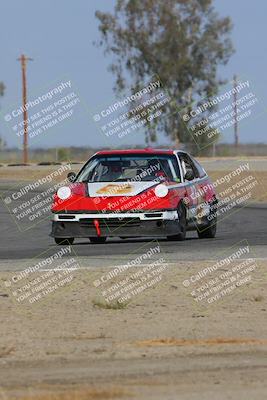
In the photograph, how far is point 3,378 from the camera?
28.1 feet

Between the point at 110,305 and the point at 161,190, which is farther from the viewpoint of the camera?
the point at 161,190

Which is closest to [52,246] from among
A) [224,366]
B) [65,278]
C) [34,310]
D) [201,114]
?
[65,278]

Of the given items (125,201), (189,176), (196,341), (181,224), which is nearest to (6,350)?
(196,341)

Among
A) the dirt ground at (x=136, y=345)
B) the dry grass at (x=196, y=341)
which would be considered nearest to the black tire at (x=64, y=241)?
the dirt ground at (x=136, y=345)

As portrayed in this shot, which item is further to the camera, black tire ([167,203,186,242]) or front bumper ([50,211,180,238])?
black tire ([167,203,186,242])

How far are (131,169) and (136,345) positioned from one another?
10.1m

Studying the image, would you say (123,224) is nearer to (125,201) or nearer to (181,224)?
(125,201)

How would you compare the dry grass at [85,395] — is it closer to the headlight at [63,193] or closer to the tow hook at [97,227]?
the tow hook at [97,227]

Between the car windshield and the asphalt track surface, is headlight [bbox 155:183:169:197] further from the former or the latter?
the asphalt track surface

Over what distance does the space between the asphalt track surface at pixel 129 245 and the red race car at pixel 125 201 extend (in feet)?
0.96

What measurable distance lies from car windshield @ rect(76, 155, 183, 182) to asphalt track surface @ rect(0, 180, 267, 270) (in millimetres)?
1047

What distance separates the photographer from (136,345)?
33.3 feet

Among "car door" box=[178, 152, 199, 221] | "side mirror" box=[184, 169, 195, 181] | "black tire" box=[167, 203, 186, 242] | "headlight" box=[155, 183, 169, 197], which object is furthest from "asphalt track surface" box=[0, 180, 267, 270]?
"side mirror" box=[184, 169, 195, 181]

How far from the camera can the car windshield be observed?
2006cm
